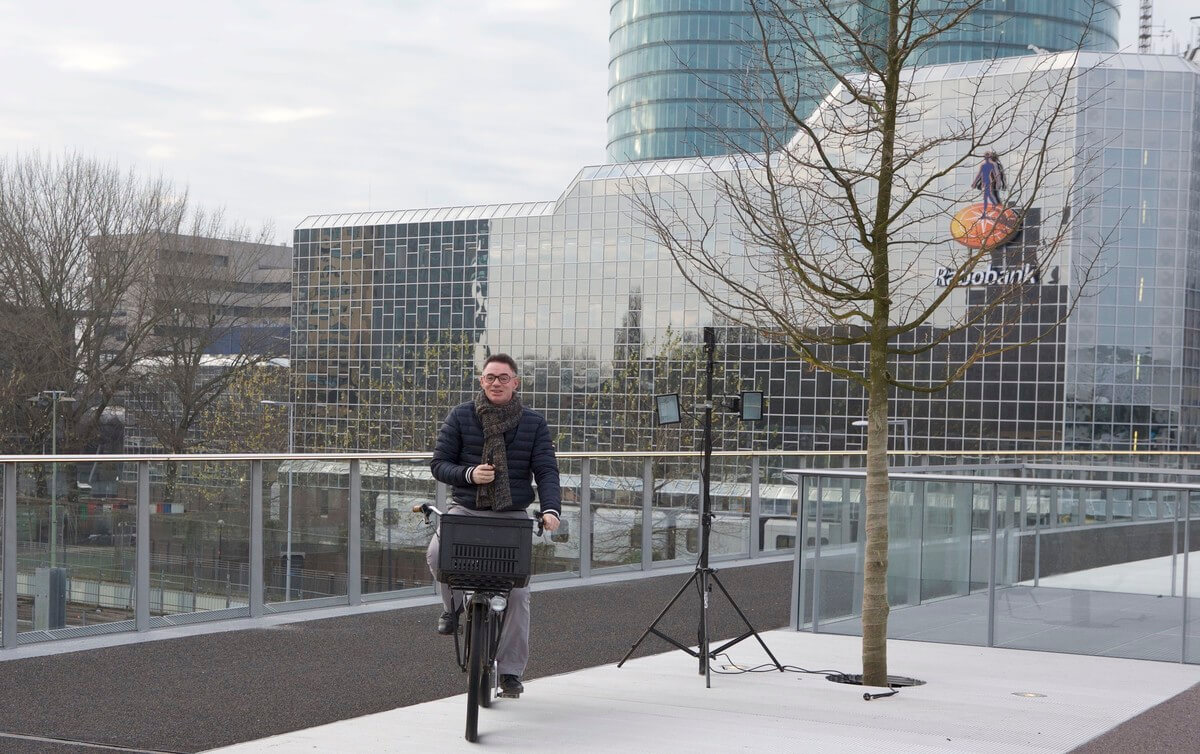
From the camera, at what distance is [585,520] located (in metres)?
13.3

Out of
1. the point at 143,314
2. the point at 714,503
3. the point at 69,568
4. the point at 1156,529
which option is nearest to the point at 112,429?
the point at 143,314

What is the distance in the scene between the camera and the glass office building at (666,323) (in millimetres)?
56719

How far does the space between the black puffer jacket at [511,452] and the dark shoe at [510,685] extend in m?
0.81

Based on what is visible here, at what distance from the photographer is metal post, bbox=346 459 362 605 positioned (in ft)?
35.3

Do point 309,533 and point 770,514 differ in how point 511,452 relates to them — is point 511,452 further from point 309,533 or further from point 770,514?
point 770,514

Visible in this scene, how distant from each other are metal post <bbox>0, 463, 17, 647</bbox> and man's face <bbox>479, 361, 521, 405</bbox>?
3417 mm

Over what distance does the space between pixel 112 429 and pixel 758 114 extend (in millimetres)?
40719

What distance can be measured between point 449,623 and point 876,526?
8.42 feet

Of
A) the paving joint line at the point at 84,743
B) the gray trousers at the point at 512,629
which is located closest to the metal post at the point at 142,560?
the paving joint line at the point at 84,743

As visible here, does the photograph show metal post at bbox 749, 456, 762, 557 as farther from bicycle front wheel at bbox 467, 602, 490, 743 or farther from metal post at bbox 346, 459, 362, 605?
bicycle front wheel at bbox 467, 602, 490, 743

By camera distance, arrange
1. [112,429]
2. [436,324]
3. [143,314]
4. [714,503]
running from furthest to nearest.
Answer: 1. [436,324]
2. [112,429]
3. [143,314]
4. [714,503]

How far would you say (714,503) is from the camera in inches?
591

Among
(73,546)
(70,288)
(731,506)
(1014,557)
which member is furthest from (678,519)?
(70,288)

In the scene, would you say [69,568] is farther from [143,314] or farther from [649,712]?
[143,314]
